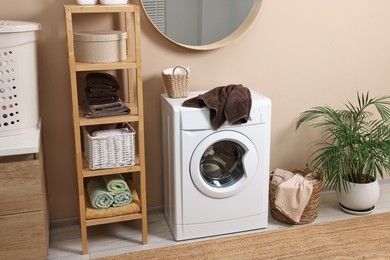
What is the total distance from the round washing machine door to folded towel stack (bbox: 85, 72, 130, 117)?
451 mm

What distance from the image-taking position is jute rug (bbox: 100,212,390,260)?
105 inches

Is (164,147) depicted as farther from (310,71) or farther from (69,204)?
(310,71)

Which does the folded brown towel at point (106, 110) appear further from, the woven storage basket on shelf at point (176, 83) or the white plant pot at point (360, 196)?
the white plant pot at point (360, 196)

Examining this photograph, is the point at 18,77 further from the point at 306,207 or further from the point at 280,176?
the point at 306,207

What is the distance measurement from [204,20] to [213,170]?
866 mm

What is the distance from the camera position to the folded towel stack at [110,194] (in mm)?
2650

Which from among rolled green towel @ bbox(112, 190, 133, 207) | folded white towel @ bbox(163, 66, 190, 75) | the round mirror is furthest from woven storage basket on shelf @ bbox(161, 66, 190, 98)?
rolled green towel @ bbox(112, 190, 133, 207)

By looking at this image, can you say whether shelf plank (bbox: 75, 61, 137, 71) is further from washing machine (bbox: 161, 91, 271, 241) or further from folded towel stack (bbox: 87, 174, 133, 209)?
folded towel stack (bbox: 87, 174, 133, 209)

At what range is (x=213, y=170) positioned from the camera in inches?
111

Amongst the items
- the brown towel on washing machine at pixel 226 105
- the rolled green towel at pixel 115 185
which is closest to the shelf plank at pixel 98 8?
the brown towel on washing machine at pixel 226 105

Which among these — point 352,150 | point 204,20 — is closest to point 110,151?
point 204,20

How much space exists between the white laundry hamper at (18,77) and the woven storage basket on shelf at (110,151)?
0.30 metres

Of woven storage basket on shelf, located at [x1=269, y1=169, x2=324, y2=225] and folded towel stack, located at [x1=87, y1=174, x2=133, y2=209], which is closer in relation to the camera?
folded towel stack, located at [x1=87, y1=174, x2=133, y2=209]

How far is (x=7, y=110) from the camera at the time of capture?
7.91 ft
